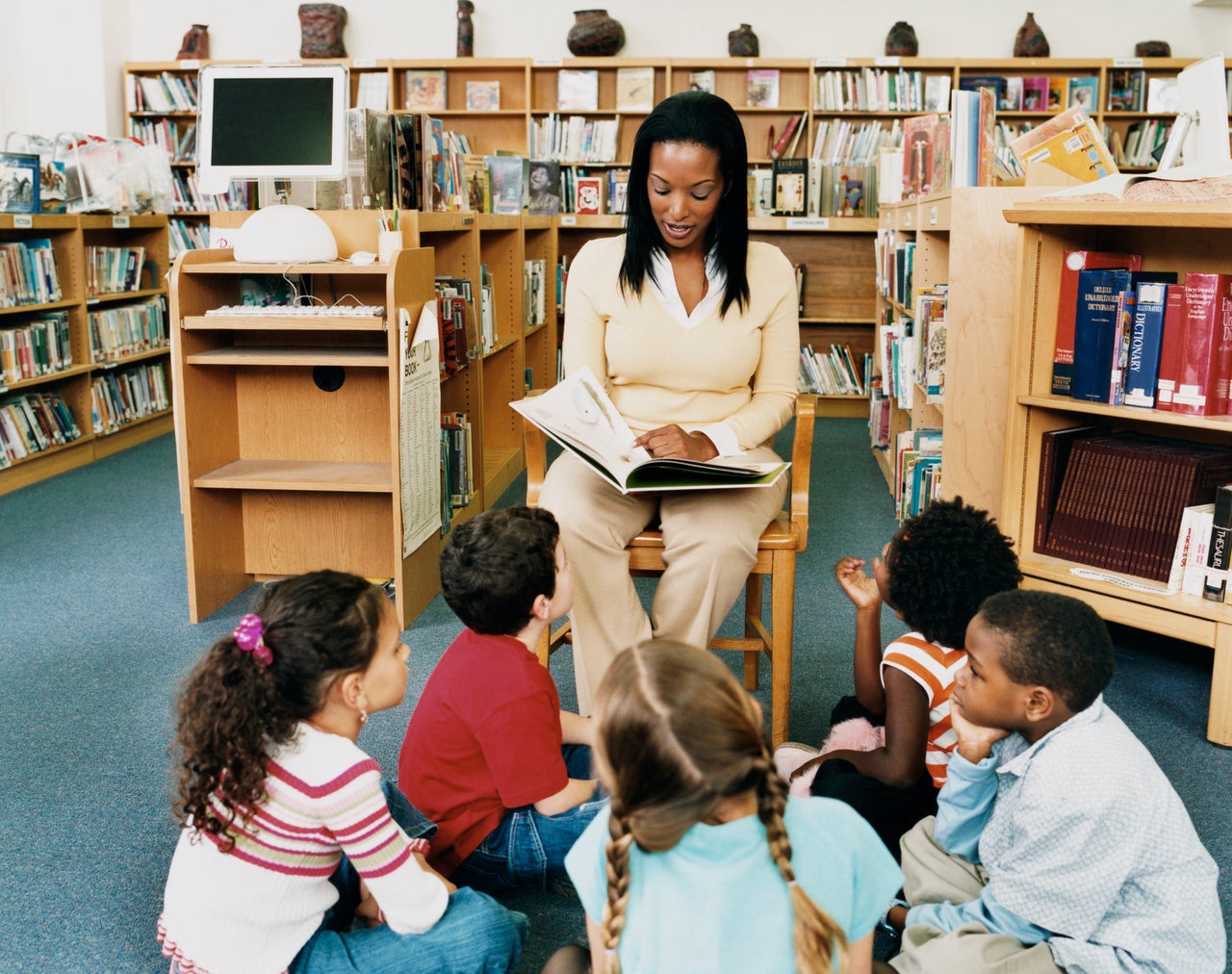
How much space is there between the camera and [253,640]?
3.95 ft

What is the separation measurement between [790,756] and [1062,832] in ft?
2.39

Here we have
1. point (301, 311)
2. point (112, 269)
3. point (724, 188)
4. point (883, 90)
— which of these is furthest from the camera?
point (883, 90)

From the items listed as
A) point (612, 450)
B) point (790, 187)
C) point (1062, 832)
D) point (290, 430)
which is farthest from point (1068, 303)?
point (790, 187)

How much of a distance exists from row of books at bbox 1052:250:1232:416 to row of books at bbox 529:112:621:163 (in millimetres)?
4681

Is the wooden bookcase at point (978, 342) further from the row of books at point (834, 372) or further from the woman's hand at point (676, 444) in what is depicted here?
the row of books at point (834, 372)

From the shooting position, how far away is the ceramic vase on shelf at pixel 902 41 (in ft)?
21.1

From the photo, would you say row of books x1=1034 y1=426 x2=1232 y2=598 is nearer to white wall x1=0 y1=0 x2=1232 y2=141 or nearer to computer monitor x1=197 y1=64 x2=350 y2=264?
computer monitor x1=197 y1=64 x2=350 y2=264

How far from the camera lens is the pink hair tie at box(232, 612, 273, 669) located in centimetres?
120

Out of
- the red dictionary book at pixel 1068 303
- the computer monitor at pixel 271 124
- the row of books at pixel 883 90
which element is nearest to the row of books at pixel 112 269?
the computer monitor at pixel 271 124

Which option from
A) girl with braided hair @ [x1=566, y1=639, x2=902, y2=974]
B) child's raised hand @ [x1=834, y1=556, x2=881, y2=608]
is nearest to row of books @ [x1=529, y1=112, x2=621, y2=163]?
child's raised hand @ [x1=834, y1=556, x2=881, y2=608]

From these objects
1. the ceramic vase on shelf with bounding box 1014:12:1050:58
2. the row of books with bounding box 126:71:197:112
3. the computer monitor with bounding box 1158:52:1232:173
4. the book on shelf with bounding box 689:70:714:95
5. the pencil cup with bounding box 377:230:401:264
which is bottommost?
the pencil cup with bounding box 377:230:401:264

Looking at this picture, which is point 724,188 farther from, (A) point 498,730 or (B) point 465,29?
(B) point 465,29

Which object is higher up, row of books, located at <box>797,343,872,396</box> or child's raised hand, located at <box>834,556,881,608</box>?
child's raised hand, located at <box>834,556,881,608</box>

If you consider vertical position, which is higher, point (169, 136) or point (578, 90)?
point (578, 90)
